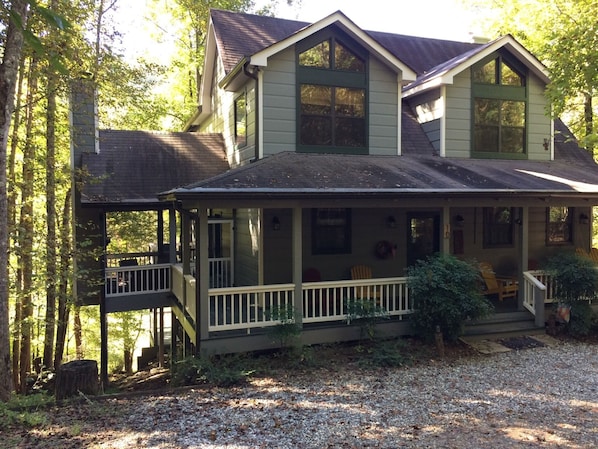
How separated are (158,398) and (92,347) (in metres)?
15.9

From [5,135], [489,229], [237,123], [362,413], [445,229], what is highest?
[237,123]

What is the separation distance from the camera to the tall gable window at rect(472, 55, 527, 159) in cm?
1156

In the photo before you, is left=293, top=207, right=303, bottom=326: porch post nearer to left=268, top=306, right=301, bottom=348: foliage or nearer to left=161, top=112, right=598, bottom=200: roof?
left=268, top=306, right=301, bottom=348: foliage

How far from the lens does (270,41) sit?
41.5ft

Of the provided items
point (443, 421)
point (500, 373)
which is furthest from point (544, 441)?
point (500, 373)

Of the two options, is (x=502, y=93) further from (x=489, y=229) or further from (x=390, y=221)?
(x=390, y=221)

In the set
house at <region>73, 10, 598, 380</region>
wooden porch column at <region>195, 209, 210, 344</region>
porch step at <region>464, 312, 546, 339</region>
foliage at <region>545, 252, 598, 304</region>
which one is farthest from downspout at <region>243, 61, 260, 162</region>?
foliage at <region>545, 252, 598, 304</region>

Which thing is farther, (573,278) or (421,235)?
(421,235)

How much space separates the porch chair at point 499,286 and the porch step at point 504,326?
4.61ft

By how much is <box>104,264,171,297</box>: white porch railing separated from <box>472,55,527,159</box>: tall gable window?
8.21 meters

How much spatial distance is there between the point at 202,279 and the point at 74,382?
233 cm

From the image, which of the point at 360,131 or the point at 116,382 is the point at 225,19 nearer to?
the point at 360,131

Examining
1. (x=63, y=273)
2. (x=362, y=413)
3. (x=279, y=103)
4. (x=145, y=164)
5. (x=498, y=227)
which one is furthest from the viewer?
(x=498, y=227)

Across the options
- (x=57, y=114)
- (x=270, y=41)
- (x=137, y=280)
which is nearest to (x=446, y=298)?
(x=137, y=280)
